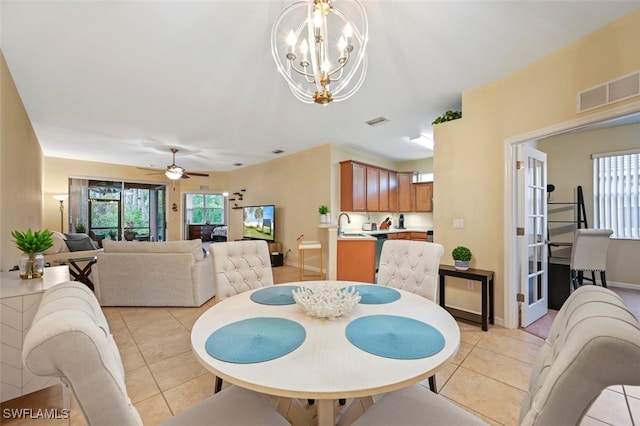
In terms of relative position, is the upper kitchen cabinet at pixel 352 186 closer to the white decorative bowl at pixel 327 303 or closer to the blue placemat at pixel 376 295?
the blue placemat at pixel 376 295

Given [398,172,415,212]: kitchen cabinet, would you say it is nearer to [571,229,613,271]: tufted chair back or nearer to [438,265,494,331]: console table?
[571,229,613,271]: tufted chair back

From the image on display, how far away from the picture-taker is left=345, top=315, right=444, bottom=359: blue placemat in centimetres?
99

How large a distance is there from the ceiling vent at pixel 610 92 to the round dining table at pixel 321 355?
2167mm

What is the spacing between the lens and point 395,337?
110 cm

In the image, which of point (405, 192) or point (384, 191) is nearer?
point (384, 191)

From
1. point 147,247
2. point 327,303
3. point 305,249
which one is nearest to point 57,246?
point 147,247

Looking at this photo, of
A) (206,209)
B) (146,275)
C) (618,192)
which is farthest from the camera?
(206,209)

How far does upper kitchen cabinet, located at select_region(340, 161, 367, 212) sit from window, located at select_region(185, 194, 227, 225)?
5.45 metres

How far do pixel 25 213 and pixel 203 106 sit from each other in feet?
8.71

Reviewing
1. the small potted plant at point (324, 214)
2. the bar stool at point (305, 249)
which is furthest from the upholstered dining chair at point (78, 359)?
the small potted plant at point (324, 214)

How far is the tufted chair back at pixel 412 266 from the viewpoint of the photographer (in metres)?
1.94

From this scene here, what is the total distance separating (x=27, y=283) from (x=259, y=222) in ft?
16.1

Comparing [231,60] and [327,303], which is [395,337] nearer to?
[327,303]

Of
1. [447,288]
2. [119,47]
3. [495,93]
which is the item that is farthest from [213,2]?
[447,288]
